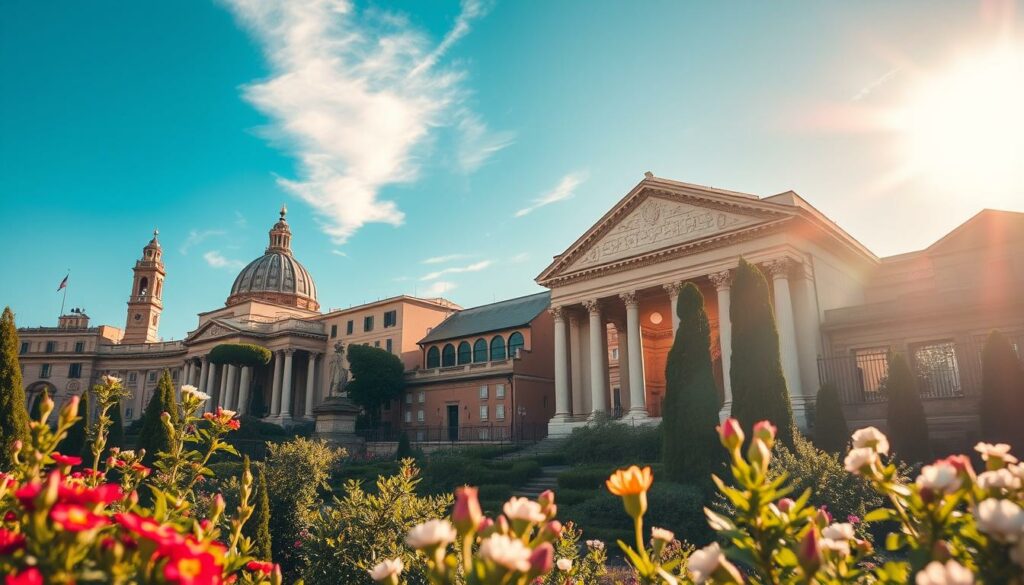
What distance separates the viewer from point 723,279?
30781 millimetres

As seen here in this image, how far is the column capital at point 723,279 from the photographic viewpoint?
3070 centimetres

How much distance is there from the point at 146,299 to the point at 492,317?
58320 mm

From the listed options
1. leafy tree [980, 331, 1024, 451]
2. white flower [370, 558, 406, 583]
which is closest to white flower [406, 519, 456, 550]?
white flower [370, 558, 406, 583]

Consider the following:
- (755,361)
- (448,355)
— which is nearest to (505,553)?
(755,361)

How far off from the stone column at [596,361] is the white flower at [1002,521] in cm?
3323

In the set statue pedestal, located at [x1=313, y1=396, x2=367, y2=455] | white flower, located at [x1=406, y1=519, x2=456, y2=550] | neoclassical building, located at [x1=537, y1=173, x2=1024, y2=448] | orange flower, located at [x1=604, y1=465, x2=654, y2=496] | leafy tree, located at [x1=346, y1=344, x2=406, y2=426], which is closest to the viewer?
white flower, located at [x1=406, y1=519, x2=456, y2=550]

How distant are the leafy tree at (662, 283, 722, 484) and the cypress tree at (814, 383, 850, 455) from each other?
14.4 feet

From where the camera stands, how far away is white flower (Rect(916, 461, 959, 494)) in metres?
2.54

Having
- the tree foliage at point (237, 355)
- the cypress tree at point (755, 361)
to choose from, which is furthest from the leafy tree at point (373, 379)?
the cypress tree at point (755, 361)

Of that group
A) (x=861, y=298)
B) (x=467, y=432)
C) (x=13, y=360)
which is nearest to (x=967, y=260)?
(x=861, y=298)

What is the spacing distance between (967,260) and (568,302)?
21.0m

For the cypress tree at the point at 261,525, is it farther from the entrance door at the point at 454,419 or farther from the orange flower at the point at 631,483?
the entrance door at the point at 454,419

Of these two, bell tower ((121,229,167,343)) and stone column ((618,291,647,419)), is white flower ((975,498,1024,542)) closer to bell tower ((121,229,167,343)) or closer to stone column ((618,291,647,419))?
stone column ((618,291,647,419))

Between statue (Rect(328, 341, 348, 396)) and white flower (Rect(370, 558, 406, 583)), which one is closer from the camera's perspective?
white flower (Rect(370, 558, 406, 583))
